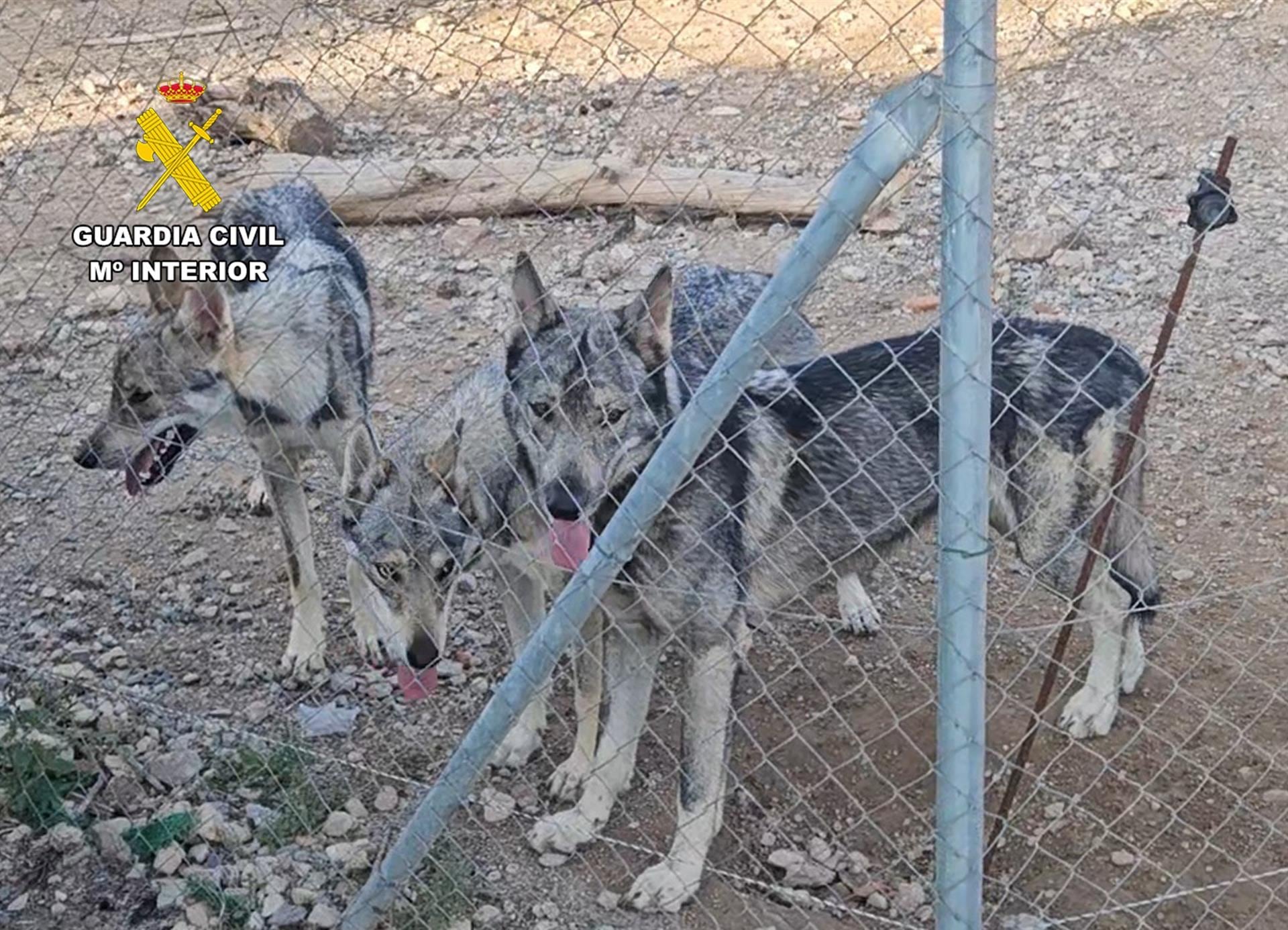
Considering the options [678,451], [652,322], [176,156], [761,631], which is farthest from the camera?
[176,156]

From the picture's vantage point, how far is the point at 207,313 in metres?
4.53

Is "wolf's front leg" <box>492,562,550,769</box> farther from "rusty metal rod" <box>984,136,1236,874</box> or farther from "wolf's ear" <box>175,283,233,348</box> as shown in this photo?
"rusty metal rod" <box>984,136,1236,874</box>

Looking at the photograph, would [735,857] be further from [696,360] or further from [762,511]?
[696,360]

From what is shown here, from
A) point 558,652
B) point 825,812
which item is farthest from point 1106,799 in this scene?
point 558,652

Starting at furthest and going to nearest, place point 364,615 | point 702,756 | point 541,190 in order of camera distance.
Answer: point 541,190
point 364,615
point 702,756

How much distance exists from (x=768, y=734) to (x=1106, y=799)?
1.01 meters

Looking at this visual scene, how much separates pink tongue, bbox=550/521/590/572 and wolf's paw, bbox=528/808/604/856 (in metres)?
0.78

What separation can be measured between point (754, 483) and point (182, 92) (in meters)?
5.17

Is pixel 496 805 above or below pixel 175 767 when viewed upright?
below

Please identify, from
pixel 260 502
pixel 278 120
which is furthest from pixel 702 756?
pixel 278 120

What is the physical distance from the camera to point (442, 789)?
2947 mm

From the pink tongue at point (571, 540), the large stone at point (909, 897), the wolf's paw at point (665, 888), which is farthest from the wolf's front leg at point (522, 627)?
the large stone at point (909, 897)

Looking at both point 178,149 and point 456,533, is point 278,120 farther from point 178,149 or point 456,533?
point 456,533

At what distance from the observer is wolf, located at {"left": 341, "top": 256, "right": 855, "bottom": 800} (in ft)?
13.3
